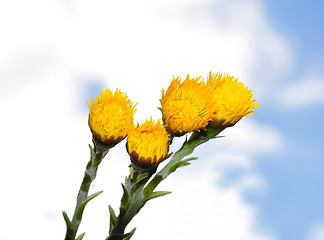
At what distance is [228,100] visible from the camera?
5.99 ft

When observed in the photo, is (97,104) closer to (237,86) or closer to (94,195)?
(94,195)

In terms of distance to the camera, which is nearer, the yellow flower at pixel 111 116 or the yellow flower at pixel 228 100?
the yellow flower at pixel 111 116

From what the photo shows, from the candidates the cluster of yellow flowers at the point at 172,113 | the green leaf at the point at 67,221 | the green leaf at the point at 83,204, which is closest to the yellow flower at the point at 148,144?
the cluster of yellow flowers at the point at 172,113

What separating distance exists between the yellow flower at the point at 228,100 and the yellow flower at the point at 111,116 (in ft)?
1.15

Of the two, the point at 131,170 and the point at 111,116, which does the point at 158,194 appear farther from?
the point at 111,116

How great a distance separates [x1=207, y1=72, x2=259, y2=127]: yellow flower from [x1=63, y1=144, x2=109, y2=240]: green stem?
49cm

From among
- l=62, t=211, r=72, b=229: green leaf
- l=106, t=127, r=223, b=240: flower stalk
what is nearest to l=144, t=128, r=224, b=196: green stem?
l=106, t=127, r=223, b=240: flower stalk

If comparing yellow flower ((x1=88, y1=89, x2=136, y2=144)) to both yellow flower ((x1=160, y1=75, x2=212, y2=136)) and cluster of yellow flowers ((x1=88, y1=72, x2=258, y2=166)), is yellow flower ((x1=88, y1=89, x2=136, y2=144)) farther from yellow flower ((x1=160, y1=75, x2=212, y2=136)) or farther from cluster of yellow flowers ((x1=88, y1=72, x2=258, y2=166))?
yellow flower ((x1=160, y1=75, x2=212, y2=136))

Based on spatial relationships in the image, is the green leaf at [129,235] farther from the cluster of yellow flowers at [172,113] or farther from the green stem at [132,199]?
the cluster of yellow flowers at [172,113]

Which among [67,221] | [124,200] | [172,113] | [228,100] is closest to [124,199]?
[124,200]

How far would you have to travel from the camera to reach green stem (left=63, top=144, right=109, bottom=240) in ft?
5.77

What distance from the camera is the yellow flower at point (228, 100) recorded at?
182 centimetres

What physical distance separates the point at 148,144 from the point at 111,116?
175 millimetres

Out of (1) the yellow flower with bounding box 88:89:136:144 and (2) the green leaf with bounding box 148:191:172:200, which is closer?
(1) the yellow flower with bounding box 88:89:136:144
